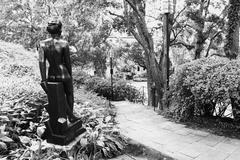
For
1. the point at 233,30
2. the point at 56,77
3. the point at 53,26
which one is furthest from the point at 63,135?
the point at 233,30

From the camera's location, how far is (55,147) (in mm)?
2660

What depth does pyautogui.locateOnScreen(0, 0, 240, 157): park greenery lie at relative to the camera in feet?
12.3

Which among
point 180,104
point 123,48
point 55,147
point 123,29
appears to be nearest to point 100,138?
point 55,147

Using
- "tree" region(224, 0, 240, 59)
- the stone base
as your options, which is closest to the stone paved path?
the stone base

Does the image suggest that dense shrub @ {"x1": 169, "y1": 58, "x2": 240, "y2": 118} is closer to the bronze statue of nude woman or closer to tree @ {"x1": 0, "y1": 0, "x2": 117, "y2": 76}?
the bronze statue of nude woman

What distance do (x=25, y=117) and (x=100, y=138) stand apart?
159 centimetres

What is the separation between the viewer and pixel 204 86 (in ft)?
12.3

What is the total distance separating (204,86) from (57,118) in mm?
2867

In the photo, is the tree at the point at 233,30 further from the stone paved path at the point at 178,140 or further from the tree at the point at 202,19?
the stone paved path at the point at 178,140

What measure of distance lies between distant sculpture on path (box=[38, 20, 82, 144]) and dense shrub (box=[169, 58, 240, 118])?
2.68 m

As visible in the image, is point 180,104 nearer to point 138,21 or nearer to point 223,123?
point 223,123

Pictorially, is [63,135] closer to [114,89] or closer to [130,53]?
[114,89]

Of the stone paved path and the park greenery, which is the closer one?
the stone paved path

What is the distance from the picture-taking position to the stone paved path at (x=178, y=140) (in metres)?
2.95
